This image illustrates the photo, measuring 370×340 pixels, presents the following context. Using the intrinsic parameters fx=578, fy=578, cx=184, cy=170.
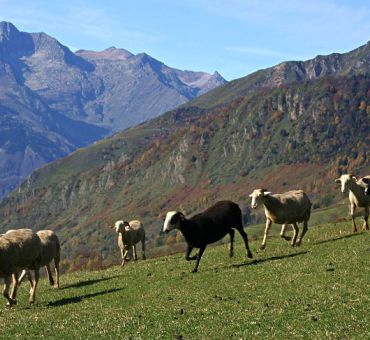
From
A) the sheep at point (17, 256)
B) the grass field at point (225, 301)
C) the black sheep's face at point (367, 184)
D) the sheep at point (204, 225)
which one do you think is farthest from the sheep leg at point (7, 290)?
the black sheep's face at point (367, 184)

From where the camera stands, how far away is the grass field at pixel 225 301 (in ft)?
52.0

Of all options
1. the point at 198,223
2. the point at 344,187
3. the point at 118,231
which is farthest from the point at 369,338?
the point at 118,231

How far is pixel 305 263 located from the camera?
992 inches

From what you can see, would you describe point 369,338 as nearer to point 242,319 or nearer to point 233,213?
point 242,319

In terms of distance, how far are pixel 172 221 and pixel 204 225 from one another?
5.69 feet

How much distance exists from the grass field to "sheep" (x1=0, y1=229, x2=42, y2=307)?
2.81 ft

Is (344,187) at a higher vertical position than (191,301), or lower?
higher

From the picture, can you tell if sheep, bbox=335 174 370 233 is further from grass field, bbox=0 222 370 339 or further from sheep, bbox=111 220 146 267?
sheep, bbox=111 220 146 267

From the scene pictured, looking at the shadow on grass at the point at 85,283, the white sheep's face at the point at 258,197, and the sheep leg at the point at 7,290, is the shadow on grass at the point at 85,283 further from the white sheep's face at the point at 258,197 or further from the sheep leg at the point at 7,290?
the white sheep's face at the point at 258,197

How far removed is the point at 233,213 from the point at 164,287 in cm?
659

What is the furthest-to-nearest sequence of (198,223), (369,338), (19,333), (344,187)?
(344,187), (198,223), (19,333), (369,338)

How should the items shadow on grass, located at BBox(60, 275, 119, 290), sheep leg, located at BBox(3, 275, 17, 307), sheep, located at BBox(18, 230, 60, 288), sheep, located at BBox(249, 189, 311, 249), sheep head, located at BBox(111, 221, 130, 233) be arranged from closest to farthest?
sheep leg, located at BBox(3, 275, 17, 307), sheep, located at BBox(18, 230, 60, 288), shadow on grass, located at BBox(60, 275, 119, 290), sheep, located at BBox(249, 189, 311, 249), sheep head, located at BBox(111, 221, 130, 233)

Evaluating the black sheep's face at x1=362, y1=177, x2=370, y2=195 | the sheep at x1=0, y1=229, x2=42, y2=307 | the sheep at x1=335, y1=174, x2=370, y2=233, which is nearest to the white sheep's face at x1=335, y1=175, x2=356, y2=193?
the sheep at x1=335, y1=174, x2=370, y2=233

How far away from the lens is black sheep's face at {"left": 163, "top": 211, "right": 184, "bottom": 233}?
89.4ft
